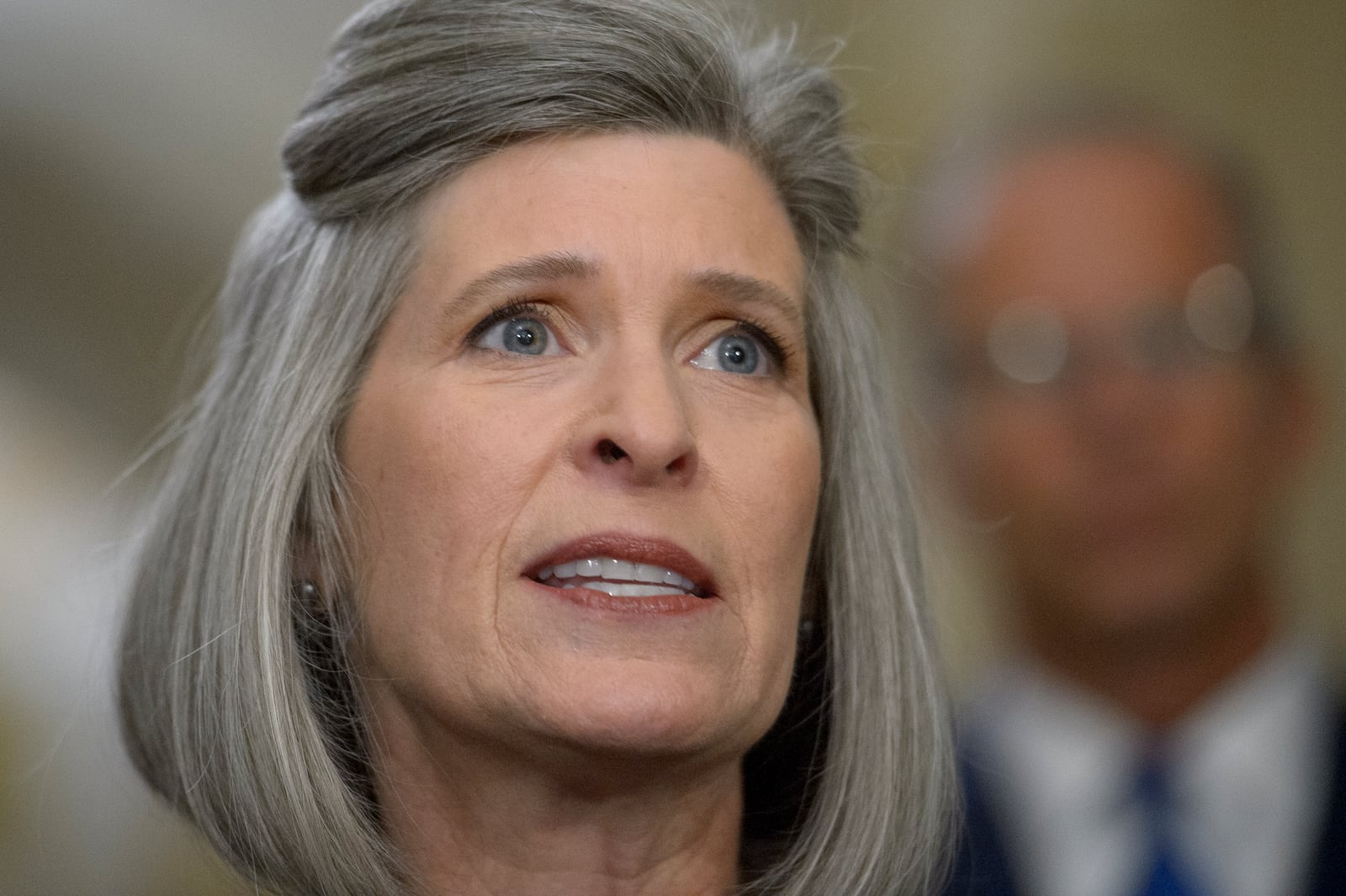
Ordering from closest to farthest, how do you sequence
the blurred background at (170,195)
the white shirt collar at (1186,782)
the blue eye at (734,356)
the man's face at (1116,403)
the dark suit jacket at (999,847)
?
the blue eye at (734,356)
the dark suit jacket at (999,847)
the white shirt collar at (1186,782)
the man's face at (1116,403)
the blurred background at (170,195)

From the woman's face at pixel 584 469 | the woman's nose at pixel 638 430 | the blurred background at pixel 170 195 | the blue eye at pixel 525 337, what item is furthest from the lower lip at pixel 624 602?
the blurred background at pixel 170 195

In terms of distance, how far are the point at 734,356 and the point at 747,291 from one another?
9 cm

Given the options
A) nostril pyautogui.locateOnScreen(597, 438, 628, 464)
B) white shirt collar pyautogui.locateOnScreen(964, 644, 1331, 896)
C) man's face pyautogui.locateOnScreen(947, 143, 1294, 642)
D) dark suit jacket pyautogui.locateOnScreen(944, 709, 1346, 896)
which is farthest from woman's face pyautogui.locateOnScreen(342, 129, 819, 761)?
man's face pyautogui.locateOnScreen(947, 143, 1294, 642)

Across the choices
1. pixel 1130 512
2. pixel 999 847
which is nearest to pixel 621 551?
pixel 999 847

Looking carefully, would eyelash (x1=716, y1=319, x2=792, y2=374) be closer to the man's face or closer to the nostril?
the nostril

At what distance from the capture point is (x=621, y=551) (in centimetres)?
165

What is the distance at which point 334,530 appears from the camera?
1806mm

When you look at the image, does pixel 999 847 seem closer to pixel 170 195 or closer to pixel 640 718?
pixel 640 718

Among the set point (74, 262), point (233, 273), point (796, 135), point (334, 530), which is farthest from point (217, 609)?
point (74, 262)

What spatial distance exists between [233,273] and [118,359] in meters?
2.33

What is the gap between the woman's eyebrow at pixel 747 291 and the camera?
1.79 m

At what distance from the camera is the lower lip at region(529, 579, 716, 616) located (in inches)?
64.6

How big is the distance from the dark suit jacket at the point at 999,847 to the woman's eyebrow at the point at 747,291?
108 centimetres

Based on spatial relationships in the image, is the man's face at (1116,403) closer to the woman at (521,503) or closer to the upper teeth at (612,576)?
the woman at (521,503)
